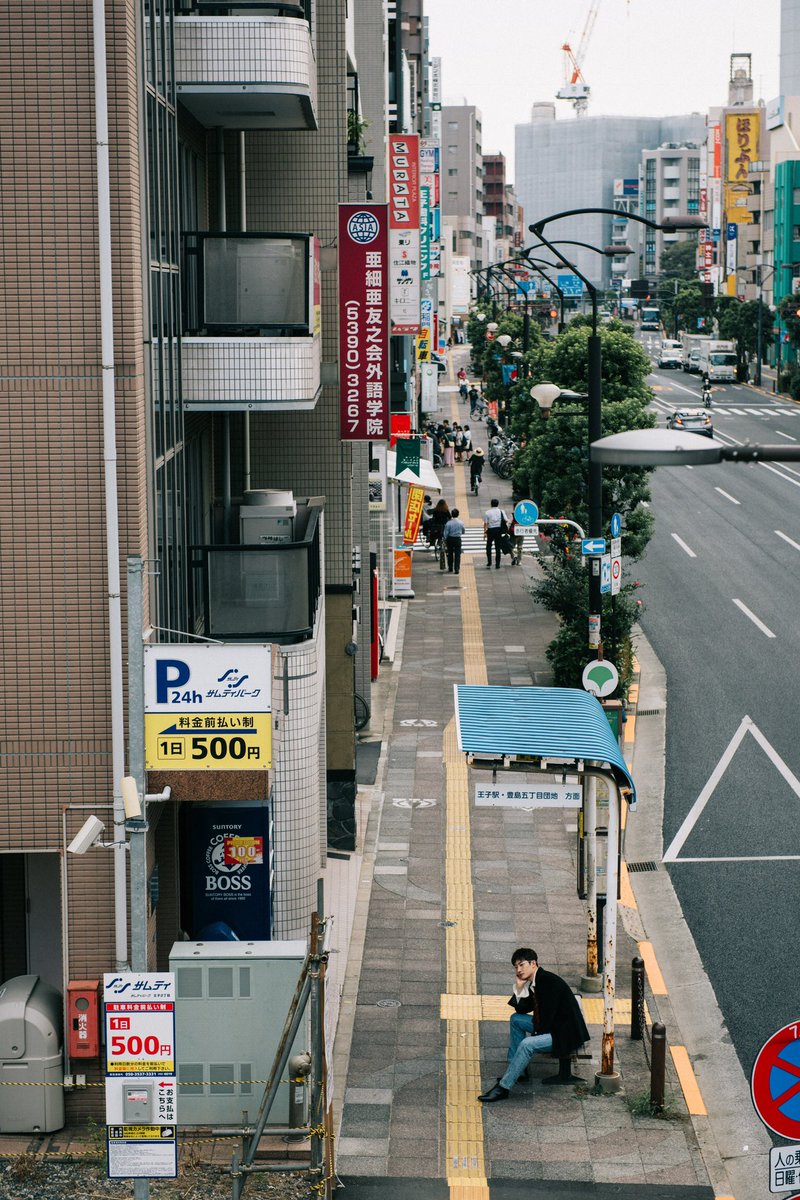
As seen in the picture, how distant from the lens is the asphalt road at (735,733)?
1803cm

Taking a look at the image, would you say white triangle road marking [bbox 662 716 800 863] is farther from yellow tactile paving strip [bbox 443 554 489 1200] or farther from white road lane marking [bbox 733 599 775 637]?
white road lane marking [bbox 733 599 775 637]

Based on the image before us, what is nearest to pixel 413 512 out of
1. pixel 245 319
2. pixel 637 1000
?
pixel 245 319

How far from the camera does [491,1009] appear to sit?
16.3m

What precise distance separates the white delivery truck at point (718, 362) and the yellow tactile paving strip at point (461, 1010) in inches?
3097

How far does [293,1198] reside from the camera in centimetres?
1254

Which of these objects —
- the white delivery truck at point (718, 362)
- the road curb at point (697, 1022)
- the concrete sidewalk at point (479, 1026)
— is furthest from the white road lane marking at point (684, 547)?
the white delivery truck at point (718, 362)

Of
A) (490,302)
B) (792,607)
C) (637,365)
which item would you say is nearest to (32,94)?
(637,365)

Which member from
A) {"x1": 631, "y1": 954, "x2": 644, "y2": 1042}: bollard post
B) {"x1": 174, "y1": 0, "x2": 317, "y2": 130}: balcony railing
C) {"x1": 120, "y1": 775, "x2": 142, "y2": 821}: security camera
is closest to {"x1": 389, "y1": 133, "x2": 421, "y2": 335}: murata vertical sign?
{"x1": 174, "y1": 0, "x2": 317, "y2": 130}: balcony railing

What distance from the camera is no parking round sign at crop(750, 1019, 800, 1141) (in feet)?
28.0

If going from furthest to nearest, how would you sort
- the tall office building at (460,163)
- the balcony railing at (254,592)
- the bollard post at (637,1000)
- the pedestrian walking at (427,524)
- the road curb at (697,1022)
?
the tall office building at (460,163)
the pedestrian walking at (427,524)
the balcony railing at (254,592)
the bollard post at (637,1000)
the road curb at (697,1022)

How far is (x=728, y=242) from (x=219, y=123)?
11471cm

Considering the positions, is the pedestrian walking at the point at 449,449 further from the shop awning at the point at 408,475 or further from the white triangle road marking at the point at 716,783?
the white triangle road marking at the point at 716,783

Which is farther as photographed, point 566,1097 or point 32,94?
point 566,1097

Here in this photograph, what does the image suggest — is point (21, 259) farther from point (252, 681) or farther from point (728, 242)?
point (728, 242)
